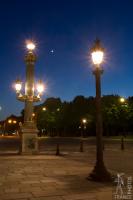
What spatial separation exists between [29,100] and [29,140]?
2894 mm

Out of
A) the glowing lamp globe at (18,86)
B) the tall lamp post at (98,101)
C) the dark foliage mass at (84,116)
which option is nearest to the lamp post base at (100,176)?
the tall lamp post at (98,101)

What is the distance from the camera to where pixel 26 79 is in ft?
81.7

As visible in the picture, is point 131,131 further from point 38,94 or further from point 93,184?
point 93,184

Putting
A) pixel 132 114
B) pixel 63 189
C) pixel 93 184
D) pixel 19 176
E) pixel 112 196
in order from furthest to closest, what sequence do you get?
pixel 132 114
pixel 19 176
pixel 93 184
pixel 63 189
pixel 112 196

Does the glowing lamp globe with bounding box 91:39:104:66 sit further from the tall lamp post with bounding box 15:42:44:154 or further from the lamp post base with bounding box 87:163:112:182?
the tall lamp post with bounding box 15:42:44:154

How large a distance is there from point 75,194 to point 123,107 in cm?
6506

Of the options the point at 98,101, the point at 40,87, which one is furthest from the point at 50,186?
the point at 40,87

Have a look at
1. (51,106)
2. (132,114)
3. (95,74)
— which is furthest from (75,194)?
(51,106)

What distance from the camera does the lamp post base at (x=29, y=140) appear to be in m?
23.2

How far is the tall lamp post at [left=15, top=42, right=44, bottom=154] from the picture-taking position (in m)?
23.4

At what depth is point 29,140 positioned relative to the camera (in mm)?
23484

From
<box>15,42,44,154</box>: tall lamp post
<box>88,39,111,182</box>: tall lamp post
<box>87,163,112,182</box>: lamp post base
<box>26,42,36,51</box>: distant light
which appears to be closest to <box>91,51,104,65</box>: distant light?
<box>88,39,111,182</box>: tall lamp post

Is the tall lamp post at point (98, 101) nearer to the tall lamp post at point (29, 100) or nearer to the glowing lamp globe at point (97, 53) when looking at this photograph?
the glowing lamp globe at point (97, 53)

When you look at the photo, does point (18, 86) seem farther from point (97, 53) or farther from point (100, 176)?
point (100, 176)
